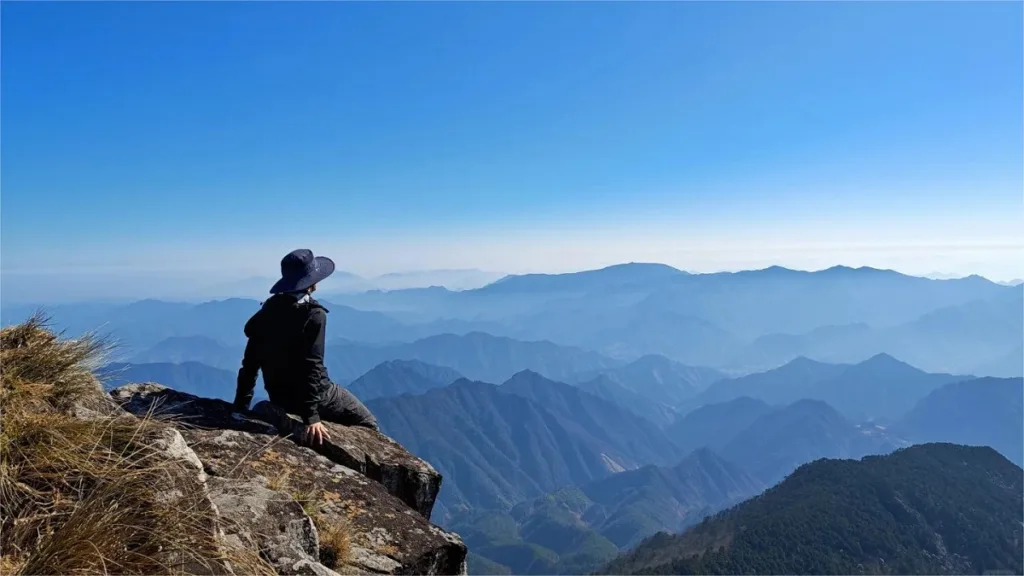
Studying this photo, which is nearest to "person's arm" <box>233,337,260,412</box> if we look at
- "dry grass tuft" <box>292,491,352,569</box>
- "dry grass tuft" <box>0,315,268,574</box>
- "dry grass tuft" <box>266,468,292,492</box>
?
"dry grass tuft" <box>266,468,292,492</box>

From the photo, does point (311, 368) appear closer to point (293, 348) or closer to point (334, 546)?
point (293, 348)

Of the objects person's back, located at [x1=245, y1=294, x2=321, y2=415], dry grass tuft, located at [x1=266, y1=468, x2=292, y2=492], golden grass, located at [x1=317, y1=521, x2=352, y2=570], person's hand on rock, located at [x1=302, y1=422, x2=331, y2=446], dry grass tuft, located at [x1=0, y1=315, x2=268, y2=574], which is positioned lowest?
golden grass, located at [x1=317, y1=521, x2=352, y2=570]

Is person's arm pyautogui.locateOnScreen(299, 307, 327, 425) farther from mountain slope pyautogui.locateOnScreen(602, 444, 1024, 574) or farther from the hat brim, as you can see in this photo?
mountain slope pyautogui.locateOnScreen(602, 444, 1024, 574)

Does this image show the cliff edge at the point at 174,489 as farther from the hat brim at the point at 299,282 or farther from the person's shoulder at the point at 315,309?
the hat brim at the point at 299,282

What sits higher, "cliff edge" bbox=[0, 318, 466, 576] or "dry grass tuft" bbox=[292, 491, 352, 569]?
"cliff edge" bbox=[0, 318, 466, 576]

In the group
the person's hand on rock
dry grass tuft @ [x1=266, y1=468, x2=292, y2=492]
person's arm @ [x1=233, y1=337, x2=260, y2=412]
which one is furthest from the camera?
person's arm @ [x1=233, y1=337, x2=260, y2=412]

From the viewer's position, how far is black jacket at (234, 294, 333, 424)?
7.71 meters

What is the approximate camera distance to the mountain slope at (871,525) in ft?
371

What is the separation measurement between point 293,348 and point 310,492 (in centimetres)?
228

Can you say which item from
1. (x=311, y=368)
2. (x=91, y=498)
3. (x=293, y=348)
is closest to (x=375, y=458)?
(x=311, y=368)

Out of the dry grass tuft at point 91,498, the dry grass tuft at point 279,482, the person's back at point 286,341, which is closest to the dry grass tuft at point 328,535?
the dry grass tuft at point 279,482

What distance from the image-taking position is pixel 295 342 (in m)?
7.77

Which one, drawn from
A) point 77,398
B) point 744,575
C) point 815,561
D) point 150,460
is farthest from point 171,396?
point 815,561

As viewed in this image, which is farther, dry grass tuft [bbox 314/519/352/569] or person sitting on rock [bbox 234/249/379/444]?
person sitting on rock [bbox 234/249/379/444]
